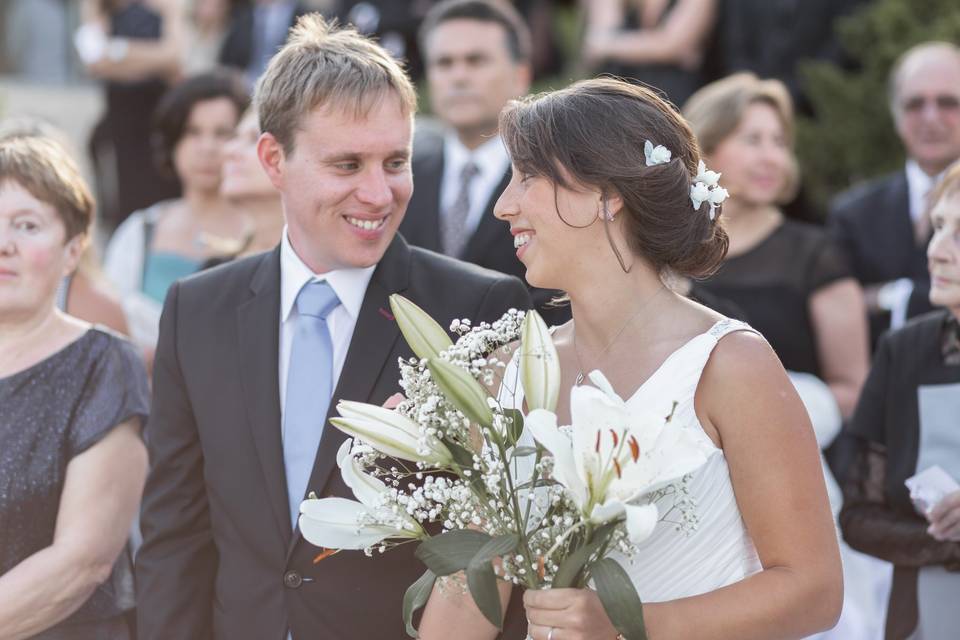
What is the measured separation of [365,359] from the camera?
11.8ft

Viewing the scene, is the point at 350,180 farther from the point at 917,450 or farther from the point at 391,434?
the point at 917,450

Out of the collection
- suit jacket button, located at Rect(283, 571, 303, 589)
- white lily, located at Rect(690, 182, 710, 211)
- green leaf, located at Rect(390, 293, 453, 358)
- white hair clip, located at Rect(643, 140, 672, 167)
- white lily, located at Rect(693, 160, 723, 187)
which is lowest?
suit jacket button, located at Rect(283, 571, 303, 589)

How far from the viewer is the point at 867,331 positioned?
6.54 metres

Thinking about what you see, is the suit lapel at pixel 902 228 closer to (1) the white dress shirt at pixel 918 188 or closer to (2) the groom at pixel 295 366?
(1) the white dress shirt at pixel 918 188

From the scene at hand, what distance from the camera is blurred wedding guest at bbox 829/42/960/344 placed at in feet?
20.8

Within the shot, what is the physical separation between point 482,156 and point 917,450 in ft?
8.62

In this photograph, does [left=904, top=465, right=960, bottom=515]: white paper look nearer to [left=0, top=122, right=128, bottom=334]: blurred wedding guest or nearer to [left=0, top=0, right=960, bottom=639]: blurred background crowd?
[left=0, top=0, right=960, bottom=639]: blurred background crowd

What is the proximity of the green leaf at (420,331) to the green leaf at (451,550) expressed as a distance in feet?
1.25

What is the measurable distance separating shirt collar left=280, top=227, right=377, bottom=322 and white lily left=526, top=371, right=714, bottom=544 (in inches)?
46.8

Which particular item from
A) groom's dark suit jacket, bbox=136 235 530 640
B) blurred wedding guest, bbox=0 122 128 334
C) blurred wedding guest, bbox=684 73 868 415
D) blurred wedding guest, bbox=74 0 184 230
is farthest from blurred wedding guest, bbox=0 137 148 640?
blurred wedding guest, bbox=74 0 184 230

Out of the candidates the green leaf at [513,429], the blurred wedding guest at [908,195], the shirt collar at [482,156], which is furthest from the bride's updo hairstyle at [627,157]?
the blurred wedding guest at [908,195]

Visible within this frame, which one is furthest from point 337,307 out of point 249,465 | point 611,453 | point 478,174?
point 478,174

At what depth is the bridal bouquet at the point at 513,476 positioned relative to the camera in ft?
8.64

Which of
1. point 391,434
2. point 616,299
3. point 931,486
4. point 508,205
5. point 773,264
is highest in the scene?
point 508,205
